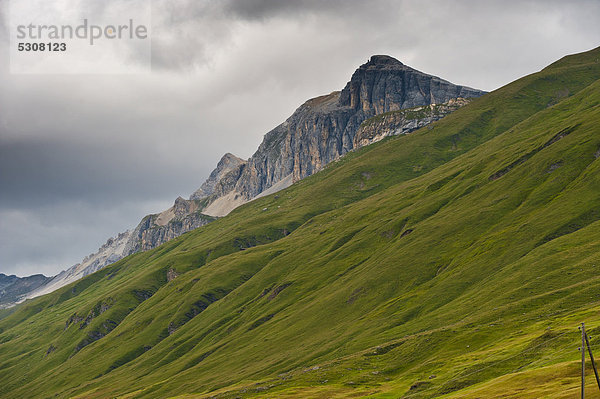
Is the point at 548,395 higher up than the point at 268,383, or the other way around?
the point at 548,395

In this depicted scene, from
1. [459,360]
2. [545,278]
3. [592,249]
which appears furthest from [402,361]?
[592,249]

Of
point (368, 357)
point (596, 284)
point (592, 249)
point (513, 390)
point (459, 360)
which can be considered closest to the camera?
point (513, 390)

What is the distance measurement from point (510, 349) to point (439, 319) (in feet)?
211

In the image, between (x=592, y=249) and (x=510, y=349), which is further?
(x=592, y=249)

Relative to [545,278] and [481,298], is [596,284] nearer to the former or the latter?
[545,278]

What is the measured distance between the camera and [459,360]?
132000 millimetres

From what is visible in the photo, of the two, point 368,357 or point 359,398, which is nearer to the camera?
point 359,398

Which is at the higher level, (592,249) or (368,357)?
(592,249)

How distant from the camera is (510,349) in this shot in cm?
12038

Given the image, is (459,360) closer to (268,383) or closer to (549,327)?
(549,327)

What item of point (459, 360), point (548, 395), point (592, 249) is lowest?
point (459, 360)

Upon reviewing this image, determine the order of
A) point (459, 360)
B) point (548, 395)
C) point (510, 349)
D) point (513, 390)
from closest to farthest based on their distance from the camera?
point (548, 395) → point (513, 390) → point (510, 349) → point (459, 360)

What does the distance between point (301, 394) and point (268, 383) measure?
3403 centimetres

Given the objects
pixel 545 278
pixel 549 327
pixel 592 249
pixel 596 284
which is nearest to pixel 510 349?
pixel 549 327
